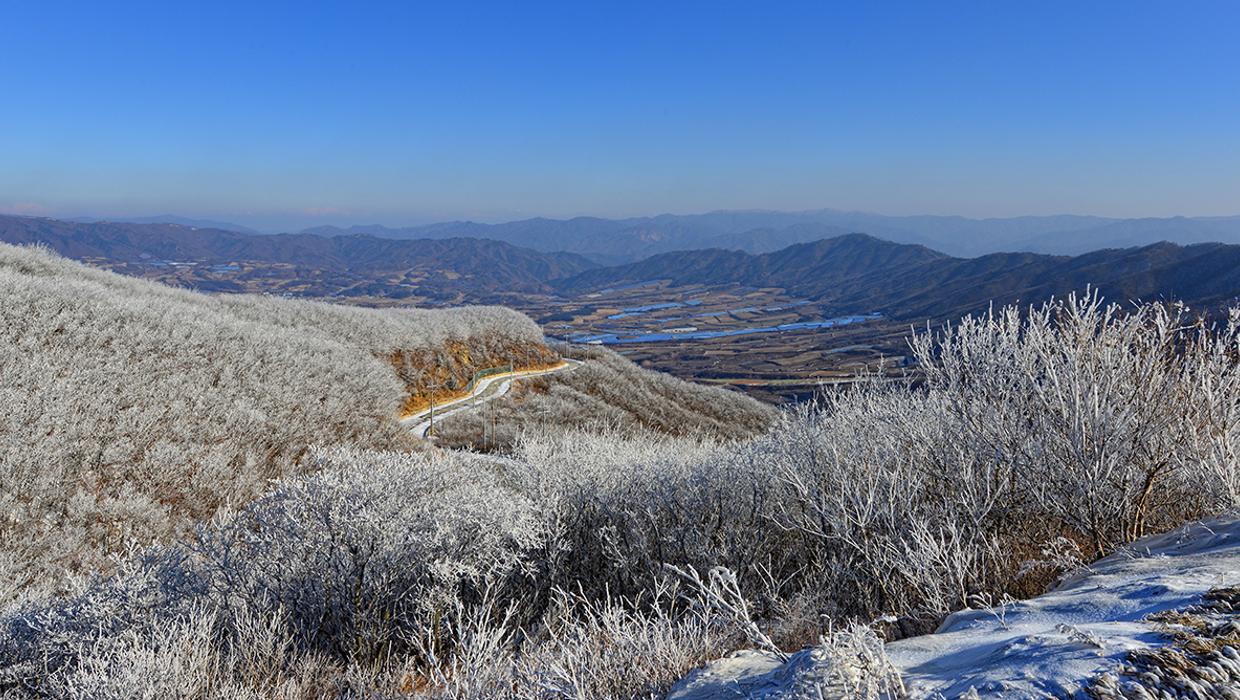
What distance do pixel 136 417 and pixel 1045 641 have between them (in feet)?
52.4

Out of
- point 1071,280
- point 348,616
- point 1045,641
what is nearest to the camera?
point 1045,641

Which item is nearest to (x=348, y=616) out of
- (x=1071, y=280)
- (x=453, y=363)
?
(x=453, y=363)

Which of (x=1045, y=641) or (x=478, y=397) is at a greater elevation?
(x=1045, y=641)

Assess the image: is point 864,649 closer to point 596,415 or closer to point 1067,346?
point 1067,346

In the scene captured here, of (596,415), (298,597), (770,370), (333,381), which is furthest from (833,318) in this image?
(298,597)

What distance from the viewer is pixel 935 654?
13.6 feet

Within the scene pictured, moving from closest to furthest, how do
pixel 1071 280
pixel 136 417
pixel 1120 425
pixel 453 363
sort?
pixel 1120 425 < pixel 136 417 < pixel 453 363 < pixel 1071 280

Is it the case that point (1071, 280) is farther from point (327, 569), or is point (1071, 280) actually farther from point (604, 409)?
point (327, 569)

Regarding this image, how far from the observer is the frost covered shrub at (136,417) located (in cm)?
1066

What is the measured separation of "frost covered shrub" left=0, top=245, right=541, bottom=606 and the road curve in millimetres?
3512

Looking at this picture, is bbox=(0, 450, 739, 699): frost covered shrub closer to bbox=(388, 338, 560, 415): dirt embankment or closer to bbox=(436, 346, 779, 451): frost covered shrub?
bbox=(436, 346, 779, 451): frost covered shrub

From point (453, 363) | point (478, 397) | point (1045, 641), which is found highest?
point (1045, 641)

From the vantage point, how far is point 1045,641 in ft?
11.7

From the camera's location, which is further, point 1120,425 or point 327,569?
point 327,569
